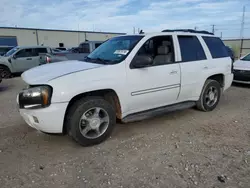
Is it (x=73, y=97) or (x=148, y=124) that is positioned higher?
(x=73, y=97)

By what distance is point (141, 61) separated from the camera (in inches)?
134

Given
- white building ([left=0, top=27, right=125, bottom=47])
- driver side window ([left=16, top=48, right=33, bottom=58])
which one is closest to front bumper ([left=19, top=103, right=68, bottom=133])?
driver side window ([left=16, top=48, right=33, bottom=58])

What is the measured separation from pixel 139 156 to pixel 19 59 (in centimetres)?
1009

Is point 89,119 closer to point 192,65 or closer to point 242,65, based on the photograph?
point 192,65

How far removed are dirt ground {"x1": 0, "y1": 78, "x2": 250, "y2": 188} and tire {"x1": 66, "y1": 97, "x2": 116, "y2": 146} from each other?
156mm

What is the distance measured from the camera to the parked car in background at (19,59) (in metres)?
10.5

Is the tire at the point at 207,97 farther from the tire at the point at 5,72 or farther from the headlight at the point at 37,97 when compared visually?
the tire at the point at 5,72

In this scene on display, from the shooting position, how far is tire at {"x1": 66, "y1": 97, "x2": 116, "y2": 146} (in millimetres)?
3070

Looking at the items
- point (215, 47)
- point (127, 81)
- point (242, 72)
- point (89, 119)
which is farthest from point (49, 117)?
point (242, 72)

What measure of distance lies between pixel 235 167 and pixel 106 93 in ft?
7.07

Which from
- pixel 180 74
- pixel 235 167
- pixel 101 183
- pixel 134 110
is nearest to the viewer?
pixel 101 183

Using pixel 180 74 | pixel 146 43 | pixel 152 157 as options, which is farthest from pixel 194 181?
pixel 146 43

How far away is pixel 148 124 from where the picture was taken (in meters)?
4.23

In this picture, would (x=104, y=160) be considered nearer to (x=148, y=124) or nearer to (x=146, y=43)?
(x=148, y=124)
